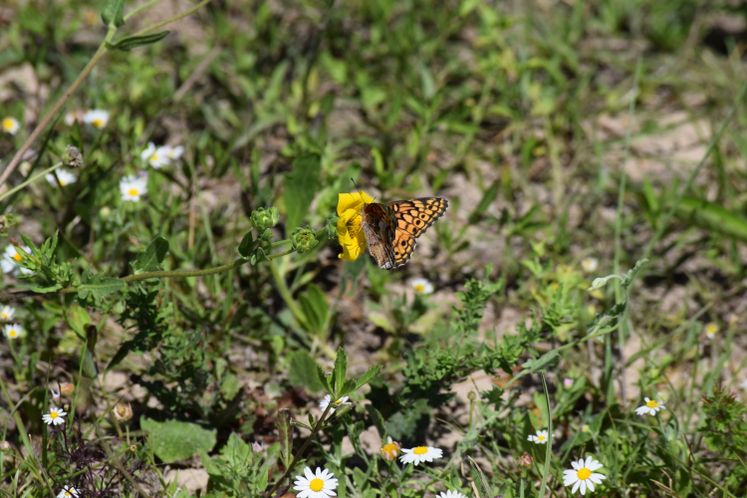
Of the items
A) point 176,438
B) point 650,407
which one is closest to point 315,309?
point 176,438

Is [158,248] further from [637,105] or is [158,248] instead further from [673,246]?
[637,105]

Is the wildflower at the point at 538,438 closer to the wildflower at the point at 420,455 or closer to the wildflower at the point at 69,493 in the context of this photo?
the wildflower at the point at 420,455

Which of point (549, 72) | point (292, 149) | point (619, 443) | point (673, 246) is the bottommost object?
A: point (619, 443)

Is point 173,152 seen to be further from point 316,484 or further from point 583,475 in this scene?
point 583,475

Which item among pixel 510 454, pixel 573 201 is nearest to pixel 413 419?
pixel 510 454

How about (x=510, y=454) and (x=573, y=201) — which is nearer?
(x=510, y=454)

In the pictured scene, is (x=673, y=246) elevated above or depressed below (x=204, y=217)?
below
